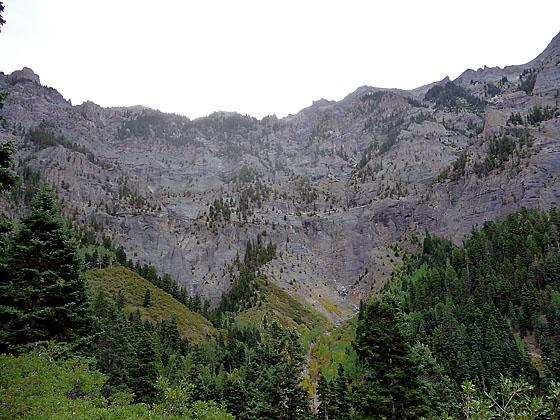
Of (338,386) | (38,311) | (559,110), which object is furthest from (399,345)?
(559,110)

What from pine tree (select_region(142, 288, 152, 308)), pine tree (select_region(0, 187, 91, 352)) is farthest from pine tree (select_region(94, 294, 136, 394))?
pine tree (select_region(142, 288, 152, 308))

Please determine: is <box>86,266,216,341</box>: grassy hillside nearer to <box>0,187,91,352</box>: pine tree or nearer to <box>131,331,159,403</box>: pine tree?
<box>131,331,159,403</box>: pine tree

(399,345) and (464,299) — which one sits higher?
(399,345)

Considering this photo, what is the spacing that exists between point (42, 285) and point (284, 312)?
105740 millimetres

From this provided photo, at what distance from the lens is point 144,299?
351 feet

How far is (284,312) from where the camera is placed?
127938 millimetres

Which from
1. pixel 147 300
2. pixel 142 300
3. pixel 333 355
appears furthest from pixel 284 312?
pixel 142 300

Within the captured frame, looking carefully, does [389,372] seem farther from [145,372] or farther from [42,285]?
[145,372]

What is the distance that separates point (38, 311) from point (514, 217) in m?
133

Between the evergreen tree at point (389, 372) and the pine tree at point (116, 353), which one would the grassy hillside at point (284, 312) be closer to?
the pine tree at point (116, 353)

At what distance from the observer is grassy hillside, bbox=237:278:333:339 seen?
121 m

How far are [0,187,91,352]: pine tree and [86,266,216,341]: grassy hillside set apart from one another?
71285mm

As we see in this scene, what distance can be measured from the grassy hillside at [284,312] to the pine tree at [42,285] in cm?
8975

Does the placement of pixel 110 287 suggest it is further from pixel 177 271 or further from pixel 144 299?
pixel 177 271
